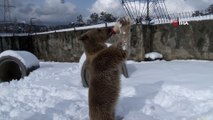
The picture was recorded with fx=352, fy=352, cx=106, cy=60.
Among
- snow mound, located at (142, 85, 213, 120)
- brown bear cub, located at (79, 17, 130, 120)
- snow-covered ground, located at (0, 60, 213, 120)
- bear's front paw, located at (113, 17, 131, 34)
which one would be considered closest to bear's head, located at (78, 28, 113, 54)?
brown bear cub, located at (79, 17, 130, 120)

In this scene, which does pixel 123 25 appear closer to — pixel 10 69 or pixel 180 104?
pixel 180 104

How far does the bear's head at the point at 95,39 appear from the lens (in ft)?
14.8

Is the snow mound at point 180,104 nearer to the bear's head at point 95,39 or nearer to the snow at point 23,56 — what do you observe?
the bear's head at point 95,39

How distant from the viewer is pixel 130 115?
19.5ft

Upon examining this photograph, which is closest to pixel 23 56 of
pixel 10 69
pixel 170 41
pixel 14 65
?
pixel 10 69

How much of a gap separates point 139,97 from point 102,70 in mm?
2773

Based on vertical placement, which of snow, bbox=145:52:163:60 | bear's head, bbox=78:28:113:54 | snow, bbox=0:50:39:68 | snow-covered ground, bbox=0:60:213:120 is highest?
bear's head, bbox=78:28:113:54

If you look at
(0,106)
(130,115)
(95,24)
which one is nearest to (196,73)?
(130,115)

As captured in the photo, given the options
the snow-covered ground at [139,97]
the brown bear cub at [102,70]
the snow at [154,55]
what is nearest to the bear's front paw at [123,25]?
the brown bear cub at [102,70]

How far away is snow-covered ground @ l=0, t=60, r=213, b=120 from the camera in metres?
6.23

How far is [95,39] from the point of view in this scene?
178 inches

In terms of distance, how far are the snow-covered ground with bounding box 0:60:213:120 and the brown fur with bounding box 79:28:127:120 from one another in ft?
4.47

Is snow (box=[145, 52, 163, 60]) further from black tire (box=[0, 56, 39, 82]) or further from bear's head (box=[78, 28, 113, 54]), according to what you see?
bear's head (box=[78, 28, 113, 54])

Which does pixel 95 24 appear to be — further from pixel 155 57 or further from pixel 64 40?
pixel 155 57
